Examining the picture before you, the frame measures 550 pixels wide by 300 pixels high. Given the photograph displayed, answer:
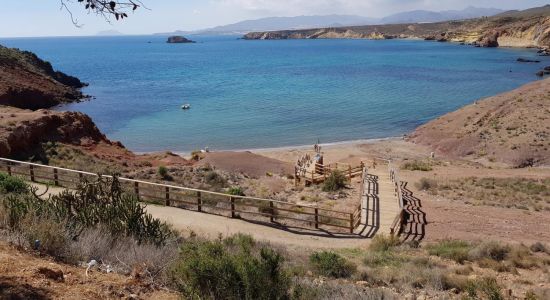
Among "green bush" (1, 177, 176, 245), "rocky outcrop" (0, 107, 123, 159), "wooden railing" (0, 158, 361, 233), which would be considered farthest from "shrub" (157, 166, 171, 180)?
"green bush" (1, 177, 176, 245)

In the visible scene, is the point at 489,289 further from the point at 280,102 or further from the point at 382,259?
the point at 280,102

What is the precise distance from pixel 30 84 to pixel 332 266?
61.6m

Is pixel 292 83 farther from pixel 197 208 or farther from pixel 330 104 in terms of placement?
pixel 197 208

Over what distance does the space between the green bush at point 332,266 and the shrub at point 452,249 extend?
3377mm

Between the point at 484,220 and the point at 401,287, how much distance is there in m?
9.70

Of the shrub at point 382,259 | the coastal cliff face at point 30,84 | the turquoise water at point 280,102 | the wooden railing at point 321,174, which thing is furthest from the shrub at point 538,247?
the coastal cliff face at point 30,84

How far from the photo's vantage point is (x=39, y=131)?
2991 cm

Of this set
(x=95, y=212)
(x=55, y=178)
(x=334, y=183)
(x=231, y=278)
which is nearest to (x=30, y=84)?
(x=55, y=178)

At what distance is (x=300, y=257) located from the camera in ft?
40.2

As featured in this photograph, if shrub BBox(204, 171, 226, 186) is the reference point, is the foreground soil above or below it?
above

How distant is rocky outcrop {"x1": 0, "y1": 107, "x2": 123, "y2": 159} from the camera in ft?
88.5

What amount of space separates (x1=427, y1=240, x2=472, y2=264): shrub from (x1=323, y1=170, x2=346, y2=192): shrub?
32.0 feet

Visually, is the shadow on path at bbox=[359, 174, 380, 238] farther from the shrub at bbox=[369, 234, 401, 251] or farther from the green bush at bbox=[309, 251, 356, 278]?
the green bush at bbox=[309, 251, 356, 278]

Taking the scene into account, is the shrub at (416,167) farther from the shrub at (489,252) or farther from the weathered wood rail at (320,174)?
the shrub at (489,252)
